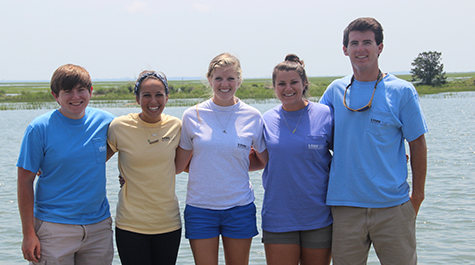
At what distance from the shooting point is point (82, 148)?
11.4 ft

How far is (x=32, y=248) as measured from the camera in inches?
131

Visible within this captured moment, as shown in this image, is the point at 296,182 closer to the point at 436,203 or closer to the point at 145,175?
the point at 145,175

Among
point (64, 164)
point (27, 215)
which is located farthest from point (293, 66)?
point (27, 215)

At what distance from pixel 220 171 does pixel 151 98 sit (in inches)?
35.8

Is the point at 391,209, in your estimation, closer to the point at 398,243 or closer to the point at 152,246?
the point at 398,243

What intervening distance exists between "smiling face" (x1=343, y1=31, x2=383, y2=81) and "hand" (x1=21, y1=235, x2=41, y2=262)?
3.13 meters

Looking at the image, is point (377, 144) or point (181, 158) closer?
point (377, 144)

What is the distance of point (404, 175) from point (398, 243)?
0.60 m

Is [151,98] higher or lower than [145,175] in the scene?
higher

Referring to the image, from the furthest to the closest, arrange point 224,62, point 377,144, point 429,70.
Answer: point 429,70 < point 224,62 < point 377,144

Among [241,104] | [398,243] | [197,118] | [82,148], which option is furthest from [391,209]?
[82,148]

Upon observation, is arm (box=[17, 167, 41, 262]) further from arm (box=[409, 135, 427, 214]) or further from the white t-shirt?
arm (box=[409, 135, 427, 214])

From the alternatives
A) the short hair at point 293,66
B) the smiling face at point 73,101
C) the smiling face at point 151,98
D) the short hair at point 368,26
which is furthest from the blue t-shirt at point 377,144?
the smiling face at point 73,101

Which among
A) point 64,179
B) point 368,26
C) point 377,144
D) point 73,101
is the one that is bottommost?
point 64,179
